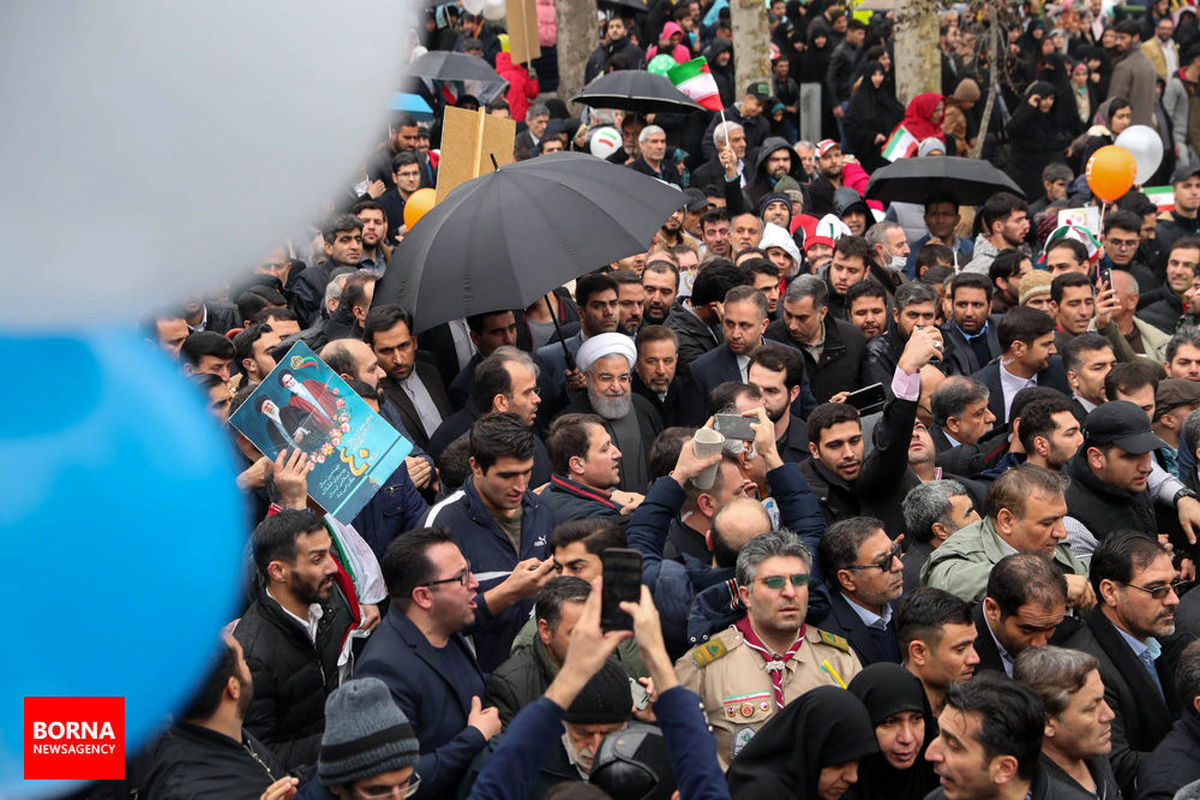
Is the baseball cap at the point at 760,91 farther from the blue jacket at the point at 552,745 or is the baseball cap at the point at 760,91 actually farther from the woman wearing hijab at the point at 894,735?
the blue jacket at the point at 552,745

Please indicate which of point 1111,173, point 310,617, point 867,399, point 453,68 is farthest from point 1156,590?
point 453,68

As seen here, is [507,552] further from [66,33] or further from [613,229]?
[66,33]

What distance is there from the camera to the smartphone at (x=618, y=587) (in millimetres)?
2707

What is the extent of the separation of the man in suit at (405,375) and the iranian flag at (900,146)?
8.51m

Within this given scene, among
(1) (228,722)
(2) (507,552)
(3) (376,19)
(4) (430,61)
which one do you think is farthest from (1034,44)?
(3) (376,19)

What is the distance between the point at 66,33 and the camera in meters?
1.23

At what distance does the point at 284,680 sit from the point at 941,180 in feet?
24.7

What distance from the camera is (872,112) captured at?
15531 millimetres

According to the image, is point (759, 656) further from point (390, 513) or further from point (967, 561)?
point (390, 513)

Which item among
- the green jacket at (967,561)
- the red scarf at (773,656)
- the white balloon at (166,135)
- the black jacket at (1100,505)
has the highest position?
the white balloon at (166,135)

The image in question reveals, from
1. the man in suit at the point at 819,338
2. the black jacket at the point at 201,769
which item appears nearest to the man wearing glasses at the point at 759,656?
the black jacket at the point at 201,769

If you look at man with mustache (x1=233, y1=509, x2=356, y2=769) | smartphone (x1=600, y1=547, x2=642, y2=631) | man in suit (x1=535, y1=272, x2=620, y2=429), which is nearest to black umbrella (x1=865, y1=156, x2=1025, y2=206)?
man in suit (x1=535, y1=272, x2=620, y2=429)

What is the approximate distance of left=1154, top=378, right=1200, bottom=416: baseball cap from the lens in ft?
21.8

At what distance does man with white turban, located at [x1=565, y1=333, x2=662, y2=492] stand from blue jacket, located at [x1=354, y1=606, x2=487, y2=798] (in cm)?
213
